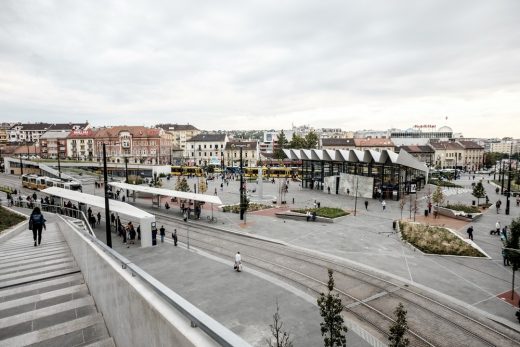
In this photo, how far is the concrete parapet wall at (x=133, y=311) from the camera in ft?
11.2

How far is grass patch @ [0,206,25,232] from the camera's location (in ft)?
61.9

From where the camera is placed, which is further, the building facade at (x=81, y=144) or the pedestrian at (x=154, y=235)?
the building facade at (x=81, y=144)

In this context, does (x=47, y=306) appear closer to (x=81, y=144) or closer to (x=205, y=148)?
(x=205, y=148)

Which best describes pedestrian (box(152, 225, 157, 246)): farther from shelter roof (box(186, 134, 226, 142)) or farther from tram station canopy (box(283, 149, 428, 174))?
shelter roof (box(186, 134, 226, 142))

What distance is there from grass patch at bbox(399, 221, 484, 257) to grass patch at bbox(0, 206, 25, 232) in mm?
25483

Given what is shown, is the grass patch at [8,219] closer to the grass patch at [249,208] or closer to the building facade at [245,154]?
the grass patch at [249,208]

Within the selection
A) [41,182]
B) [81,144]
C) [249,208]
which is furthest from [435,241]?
[81,144]

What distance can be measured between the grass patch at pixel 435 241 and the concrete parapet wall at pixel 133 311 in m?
19.8

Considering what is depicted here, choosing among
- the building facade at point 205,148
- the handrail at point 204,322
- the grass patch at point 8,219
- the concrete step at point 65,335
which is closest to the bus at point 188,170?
the building facade at point 205,148

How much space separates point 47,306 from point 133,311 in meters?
3.64

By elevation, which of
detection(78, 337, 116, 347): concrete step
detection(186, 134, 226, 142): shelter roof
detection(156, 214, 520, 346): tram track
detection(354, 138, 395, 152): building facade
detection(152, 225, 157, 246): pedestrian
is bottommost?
detection(156, 214, 520, 346): tram track

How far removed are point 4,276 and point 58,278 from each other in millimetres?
1885

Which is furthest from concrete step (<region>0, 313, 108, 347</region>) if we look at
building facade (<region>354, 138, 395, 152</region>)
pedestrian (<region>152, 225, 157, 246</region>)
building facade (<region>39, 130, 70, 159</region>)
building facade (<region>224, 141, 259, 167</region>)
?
building facade (<region>39, 130, 70, 159</region>)

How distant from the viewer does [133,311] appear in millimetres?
4676
